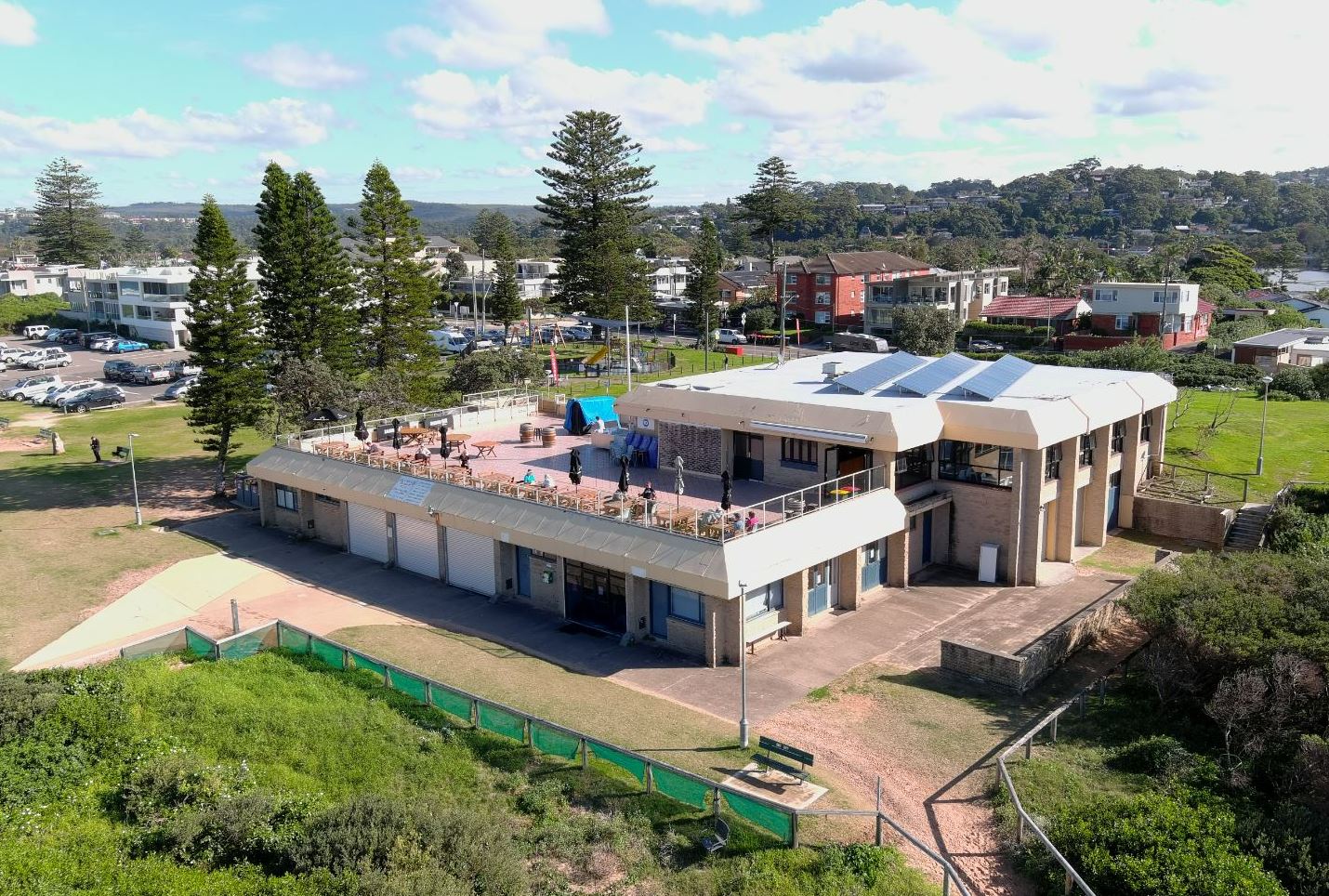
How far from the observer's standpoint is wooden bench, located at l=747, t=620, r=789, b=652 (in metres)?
23.9

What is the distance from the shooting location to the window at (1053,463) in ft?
97.8

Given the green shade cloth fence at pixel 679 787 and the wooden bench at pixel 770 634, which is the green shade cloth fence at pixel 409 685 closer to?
the green shade cloth fence at pixel 679 787

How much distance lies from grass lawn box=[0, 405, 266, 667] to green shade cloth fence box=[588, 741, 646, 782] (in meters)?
16.3

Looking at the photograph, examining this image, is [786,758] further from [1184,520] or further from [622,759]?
[1184,520]

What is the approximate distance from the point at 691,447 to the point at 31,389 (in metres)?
51.7

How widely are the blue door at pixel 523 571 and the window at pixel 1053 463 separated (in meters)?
15.6

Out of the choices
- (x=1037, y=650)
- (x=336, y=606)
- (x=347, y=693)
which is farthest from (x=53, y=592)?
(x=1037, y=650)

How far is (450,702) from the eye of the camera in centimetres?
2025

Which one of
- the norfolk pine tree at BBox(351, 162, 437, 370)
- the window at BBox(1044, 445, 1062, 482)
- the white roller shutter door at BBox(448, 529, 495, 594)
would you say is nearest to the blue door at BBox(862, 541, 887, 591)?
the window at BBox(1044, 445, 1062, 482)

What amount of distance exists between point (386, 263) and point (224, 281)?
25.1ft

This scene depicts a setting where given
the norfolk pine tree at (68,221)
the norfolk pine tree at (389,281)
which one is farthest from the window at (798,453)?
the norfolk pine tree at (68,221)

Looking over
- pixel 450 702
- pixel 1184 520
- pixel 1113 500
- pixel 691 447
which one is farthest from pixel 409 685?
pixel 1184 520

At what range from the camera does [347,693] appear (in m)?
21.5

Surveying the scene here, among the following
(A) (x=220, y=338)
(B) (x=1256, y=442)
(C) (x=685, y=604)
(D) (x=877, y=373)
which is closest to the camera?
A: (C) (x=685, y=604)
